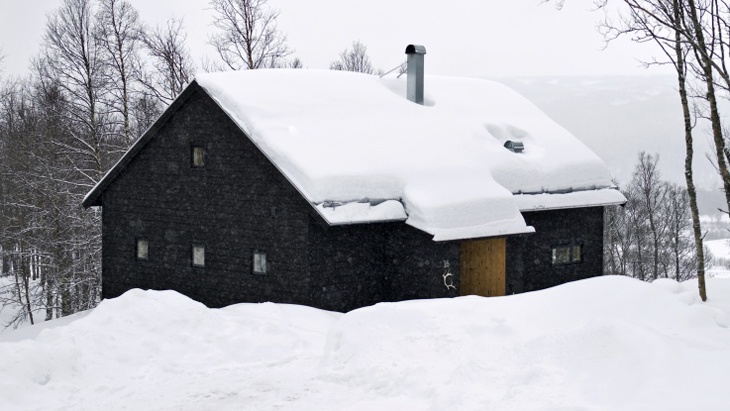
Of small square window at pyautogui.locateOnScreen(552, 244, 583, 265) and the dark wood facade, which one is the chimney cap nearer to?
the dark wood facade

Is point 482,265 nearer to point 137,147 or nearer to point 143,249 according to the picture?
point 143,249

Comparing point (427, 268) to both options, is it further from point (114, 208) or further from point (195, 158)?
point (114, 208)

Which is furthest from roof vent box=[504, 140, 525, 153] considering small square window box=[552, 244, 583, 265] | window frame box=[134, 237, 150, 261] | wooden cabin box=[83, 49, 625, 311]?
window frame box=[134, 237, 150, 261]

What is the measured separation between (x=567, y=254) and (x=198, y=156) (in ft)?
32.4

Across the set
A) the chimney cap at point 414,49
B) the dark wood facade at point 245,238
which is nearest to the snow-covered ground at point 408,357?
the dark wood facade at point 245,238

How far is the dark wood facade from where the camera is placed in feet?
54.9

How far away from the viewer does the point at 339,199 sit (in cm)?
1639

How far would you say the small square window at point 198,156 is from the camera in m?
18.6

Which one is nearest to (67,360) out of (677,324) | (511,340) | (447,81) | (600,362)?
(511,340)

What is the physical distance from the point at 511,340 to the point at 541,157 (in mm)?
11811

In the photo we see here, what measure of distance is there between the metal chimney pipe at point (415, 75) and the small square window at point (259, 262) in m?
6.71

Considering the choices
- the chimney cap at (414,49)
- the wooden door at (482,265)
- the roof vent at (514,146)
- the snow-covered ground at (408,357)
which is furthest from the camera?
the chimney cap at (414,49)

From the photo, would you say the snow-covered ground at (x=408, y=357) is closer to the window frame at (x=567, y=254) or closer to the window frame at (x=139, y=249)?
the window frame at (x=139, y=249)

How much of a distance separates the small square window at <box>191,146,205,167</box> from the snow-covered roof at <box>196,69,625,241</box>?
1332mm
